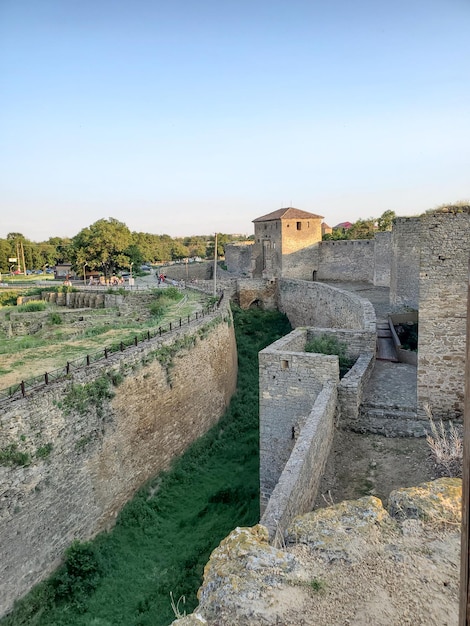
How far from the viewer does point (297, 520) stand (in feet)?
15.6

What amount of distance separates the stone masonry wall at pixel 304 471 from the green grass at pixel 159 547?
3.45m

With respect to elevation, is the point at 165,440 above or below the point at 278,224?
below

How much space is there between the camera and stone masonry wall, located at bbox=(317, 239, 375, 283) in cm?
3083

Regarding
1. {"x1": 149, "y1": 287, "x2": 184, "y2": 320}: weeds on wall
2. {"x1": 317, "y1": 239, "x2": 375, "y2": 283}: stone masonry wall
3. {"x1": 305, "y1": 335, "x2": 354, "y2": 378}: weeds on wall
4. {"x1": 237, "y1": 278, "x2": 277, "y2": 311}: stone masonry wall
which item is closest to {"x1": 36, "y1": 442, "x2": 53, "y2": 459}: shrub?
{"x1": 305, "y1": 335, "x2": 354, "y2": 378}: weeds on wall

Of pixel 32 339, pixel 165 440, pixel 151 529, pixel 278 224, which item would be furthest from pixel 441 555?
pixel 278 224

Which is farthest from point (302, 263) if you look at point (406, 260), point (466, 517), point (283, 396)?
point (466, 517)

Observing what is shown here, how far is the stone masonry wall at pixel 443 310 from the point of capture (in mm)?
7965

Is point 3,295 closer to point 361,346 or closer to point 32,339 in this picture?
point 32,339

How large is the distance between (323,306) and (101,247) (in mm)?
20334

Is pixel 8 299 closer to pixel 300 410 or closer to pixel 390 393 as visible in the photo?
pixel 300 410

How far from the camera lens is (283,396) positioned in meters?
9.77

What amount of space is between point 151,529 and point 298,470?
5975mm

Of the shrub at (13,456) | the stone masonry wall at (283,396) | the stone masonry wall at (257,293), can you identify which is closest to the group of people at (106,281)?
the stone masonry wall at (257,293)

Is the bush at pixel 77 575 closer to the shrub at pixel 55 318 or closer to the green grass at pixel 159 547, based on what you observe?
the green grass at pixel 159 547
